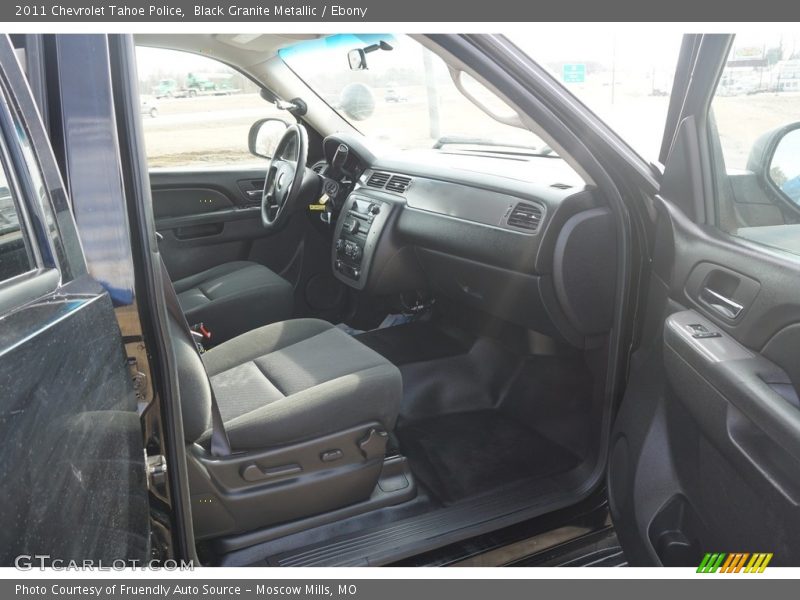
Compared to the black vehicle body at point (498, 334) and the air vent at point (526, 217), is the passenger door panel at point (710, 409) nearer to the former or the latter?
the black vehicle body at point (498, 334)

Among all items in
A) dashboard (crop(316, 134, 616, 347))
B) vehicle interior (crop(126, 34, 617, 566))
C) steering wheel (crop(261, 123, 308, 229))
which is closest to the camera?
vehicle interior (crop(126, 34, 617, 566))

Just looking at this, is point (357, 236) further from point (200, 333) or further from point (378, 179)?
point (200, 333)

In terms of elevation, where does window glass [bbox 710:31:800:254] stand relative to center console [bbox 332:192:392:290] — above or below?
above

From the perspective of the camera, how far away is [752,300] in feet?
4.56

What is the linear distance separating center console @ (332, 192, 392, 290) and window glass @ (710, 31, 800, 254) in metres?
1.54

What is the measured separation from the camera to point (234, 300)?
116 inches

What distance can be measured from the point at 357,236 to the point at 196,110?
43.1 inches

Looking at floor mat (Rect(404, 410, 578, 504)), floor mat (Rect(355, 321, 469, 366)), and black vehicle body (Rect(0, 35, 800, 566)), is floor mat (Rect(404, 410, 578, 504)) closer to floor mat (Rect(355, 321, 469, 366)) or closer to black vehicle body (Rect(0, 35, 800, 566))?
black vehicle body (Rect(0, 35, 800, 566))

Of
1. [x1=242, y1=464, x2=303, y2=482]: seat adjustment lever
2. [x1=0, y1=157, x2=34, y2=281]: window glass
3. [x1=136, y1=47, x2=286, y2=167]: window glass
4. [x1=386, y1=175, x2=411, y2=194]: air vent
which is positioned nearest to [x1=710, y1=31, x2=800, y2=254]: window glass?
[x1=242, y1=464, x2=303, y2=482]: seat adjustment lever

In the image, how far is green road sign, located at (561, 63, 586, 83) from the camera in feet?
6.26

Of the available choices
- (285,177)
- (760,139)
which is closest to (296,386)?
(760,139)

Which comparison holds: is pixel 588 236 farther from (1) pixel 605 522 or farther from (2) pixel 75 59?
(2) pixel 75 59

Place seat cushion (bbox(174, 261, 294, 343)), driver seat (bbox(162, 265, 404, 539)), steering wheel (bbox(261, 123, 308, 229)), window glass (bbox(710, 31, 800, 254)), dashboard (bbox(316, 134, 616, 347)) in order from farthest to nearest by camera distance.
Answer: steering wheel (bbox(261, 123, 308, 229)), seat cushion (bbox(174, 261, 294, 343)), dashboard (bbox(316, 134, 616, 347)), driver seat (bbox(162, 265, 404, 539)), window glass (bbox(710, 31, 800, 254))

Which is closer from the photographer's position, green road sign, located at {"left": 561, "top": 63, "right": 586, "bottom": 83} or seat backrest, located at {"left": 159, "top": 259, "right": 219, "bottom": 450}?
seat backrest, located at {"left": 159, "top": 259, "right": 219, "bottom": 450}
